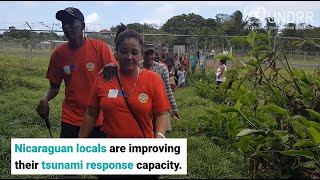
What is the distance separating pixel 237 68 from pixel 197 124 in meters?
3.02

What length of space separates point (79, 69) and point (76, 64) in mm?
54

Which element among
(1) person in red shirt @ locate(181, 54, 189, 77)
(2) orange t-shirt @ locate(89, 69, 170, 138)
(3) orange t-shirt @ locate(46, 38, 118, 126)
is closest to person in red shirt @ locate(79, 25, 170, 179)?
(2) orange t-shirt @ locate(89, 69, 170, 138)

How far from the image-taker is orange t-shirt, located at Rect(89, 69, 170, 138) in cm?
259

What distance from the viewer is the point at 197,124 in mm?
6941

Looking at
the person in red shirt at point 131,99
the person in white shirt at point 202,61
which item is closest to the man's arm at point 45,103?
the person in red shirt at point 131,99

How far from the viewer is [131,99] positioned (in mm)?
2588

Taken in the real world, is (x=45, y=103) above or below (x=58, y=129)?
above

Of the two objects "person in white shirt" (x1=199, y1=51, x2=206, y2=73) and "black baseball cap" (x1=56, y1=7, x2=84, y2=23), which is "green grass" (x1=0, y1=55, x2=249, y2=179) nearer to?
"black baseball cap" (x1=56, y1=7, x2=84, y2=23)

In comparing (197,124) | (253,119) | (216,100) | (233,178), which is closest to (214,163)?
(233,178)

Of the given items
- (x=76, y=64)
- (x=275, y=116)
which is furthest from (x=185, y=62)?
(x=76, y=64)

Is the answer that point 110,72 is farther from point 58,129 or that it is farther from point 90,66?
point 58,129
